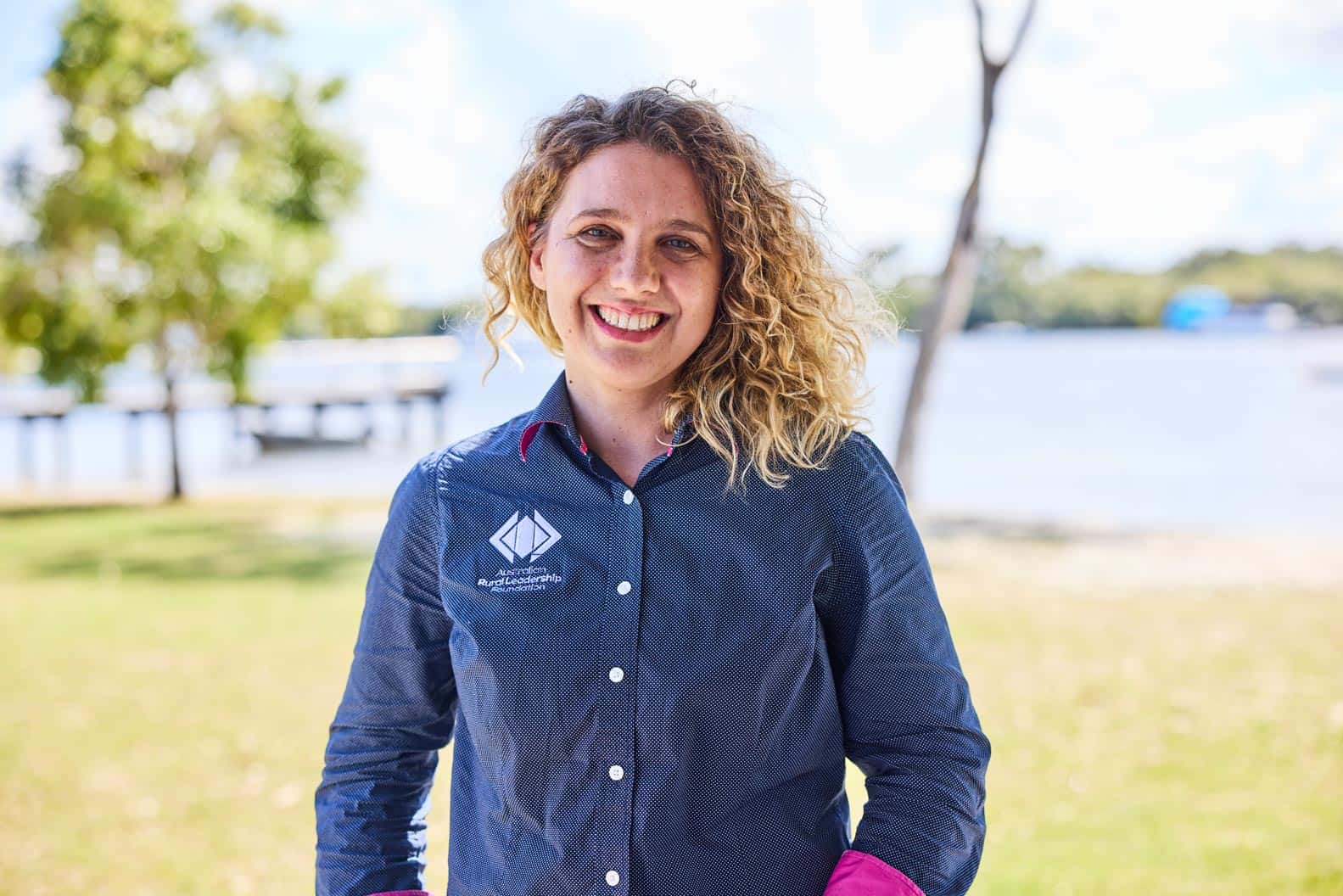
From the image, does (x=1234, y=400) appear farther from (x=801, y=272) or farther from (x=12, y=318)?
(x=801, y=272)

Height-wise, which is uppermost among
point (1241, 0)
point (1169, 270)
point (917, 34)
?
point (1241, 0)

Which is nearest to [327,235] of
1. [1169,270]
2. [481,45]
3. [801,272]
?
[481,45]

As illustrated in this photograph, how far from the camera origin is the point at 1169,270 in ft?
216

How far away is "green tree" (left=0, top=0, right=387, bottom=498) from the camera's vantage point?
1755cm

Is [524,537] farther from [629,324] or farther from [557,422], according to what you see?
[629,324]

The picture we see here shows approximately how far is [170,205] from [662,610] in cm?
1847

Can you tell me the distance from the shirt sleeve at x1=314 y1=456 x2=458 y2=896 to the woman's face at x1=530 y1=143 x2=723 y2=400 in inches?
13.2

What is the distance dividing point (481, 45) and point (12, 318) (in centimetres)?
855

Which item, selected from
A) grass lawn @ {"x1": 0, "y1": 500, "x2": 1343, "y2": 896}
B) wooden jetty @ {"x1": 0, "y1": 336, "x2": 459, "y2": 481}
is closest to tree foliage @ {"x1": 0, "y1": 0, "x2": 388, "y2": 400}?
wooden jetty @ {"x1": 0, "y1": 336, "x2": 459, "y2": 481}

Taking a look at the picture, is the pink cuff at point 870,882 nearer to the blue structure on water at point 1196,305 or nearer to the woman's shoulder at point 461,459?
the woman's shoulder at point 461,459

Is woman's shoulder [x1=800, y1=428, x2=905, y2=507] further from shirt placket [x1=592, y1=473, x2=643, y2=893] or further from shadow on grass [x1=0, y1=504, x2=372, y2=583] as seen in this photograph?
shadow on grass [x1=0, y1=504, x2=372, y2=583]

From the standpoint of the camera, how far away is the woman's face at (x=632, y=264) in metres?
1.80

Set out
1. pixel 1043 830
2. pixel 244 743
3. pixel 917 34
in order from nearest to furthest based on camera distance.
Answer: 1. pixel 1043 830
2. pixel 244 743
3. pixel 917 34

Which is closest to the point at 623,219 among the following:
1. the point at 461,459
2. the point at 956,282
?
the point at 461,459
